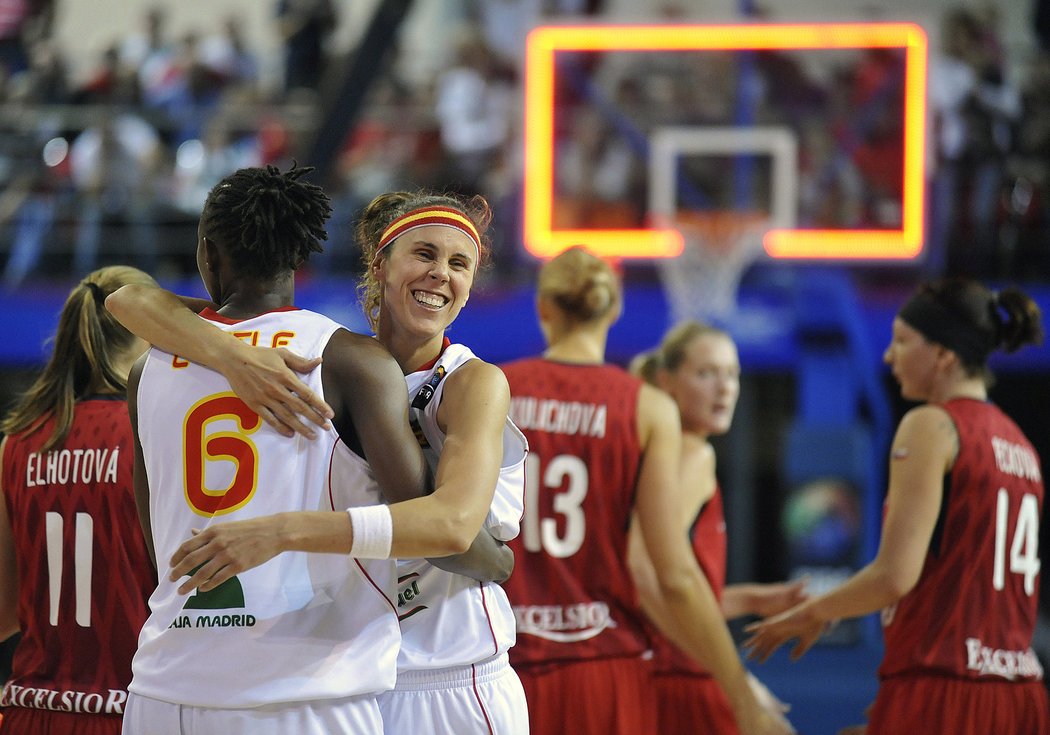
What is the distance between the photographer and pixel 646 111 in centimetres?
1123

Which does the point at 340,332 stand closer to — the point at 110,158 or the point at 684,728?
the point at 684,728

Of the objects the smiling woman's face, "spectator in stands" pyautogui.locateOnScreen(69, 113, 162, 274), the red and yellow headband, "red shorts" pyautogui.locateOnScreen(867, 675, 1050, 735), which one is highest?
"spectator in stands" pyautogui.locateOnScreen(69, 113, 162, 274)

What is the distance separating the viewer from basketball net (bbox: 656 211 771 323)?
1012cm

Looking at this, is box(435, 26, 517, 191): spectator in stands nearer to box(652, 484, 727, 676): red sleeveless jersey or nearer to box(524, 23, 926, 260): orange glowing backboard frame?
box(524, 23, 926, 260): orange glowing backboard frame

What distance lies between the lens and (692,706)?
14.3 ft

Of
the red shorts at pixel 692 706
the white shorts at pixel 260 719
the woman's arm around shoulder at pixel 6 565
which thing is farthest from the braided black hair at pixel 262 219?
the red shorts at pixel 692 706

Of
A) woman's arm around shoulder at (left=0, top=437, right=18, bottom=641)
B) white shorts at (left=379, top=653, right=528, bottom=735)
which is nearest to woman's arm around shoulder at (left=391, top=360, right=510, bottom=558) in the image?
white shorts at (left=379, top=653, right=528, bottom=735)

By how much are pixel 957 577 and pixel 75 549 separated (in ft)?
7.93

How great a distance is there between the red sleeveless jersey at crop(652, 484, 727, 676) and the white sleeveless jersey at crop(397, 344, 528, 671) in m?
1.76

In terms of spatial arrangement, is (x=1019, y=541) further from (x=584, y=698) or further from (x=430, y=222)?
(x=430, y=222)

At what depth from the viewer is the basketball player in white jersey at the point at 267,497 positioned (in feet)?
7.51

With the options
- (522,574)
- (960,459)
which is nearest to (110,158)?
(522,574)

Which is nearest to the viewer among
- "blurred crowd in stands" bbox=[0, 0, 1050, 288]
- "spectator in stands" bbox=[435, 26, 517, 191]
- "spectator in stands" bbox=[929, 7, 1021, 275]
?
"blurred crowd in stands" bbox=[0, 0, 1050, 288]

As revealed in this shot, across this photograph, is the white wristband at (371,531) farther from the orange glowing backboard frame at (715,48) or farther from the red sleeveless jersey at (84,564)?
the orange glowing backboard frame at (715,48)
